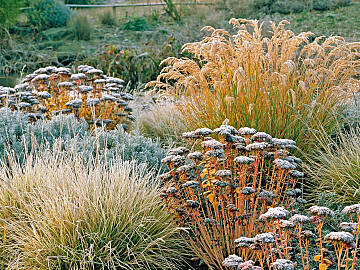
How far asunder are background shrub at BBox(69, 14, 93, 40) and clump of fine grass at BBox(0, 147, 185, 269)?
14.7m

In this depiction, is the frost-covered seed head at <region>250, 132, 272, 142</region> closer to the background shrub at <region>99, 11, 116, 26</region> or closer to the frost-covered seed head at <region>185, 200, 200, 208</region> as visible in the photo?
the frost-covered seed head at <region>185, 200, 200, 208</region>

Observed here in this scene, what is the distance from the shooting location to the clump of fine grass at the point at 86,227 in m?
2.81

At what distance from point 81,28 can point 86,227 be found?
15475 mm

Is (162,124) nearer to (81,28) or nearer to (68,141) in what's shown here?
(68,141)

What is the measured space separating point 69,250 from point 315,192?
8.36 ft

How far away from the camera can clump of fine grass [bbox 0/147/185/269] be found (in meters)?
2.81

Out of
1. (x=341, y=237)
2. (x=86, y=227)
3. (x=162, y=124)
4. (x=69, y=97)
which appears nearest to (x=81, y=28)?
(x=69, y=97)

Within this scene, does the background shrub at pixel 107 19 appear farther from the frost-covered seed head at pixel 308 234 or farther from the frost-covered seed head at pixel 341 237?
the frost-covered seed head at pixel 341 237

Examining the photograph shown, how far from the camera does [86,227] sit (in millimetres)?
2939

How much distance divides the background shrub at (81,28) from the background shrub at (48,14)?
1.39 meters

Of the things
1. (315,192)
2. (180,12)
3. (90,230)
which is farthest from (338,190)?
(180,12)

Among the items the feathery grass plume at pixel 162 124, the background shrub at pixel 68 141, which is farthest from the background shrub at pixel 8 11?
the background shrub at pixel 68 141

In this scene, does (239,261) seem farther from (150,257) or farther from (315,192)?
(315,192)

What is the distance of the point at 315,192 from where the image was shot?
13.6 ft
